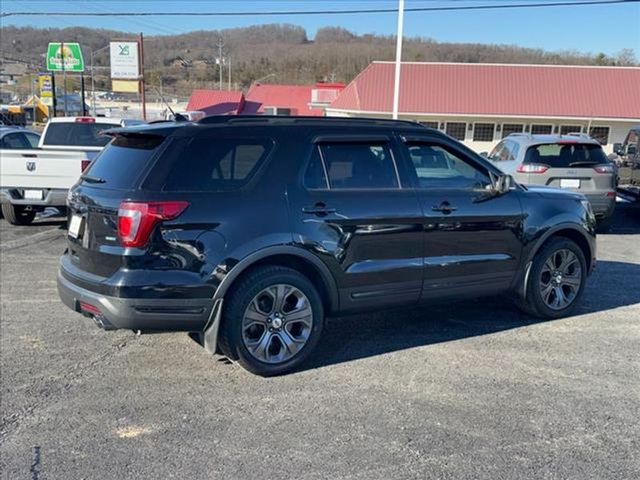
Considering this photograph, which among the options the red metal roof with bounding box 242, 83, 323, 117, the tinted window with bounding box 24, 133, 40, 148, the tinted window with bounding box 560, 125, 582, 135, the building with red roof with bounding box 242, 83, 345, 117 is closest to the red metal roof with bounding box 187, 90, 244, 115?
the building with red roof with bounding box 242, 83, 345, 117

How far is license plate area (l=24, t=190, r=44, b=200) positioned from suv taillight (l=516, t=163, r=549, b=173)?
25.7 ft

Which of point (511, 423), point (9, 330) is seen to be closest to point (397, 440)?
point (511, 423)

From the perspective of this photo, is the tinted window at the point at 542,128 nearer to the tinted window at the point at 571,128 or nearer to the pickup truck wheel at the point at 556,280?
the tinted window at the point at 571,128

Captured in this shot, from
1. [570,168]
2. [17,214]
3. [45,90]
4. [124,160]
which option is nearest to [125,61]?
[45,90]

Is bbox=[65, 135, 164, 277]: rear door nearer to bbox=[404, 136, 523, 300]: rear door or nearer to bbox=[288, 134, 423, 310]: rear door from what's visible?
bbox=[288, 134, 423, 310]: rear door

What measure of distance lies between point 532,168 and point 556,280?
480 centimetres

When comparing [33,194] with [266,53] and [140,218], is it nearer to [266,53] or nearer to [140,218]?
[140,218]

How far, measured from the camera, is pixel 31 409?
12.8 feet

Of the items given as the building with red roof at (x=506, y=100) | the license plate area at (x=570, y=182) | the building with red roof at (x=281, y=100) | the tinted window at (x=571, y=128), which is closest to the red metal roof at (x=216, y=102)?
the building with red roof at (x=281, y=100)

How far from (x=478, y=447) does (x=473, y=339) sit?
183 cm

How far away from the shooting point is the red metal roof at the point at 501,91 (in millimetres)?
36500

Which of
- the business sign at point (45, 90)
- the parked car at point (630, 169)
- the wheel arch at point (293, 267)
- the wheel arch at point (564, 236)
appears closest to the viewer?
the wheel arch at point (293, 267)

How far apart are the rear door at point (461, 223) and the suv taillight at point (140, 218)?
205 cm

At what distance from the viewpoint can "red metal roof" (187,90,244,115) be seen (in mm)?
50406
